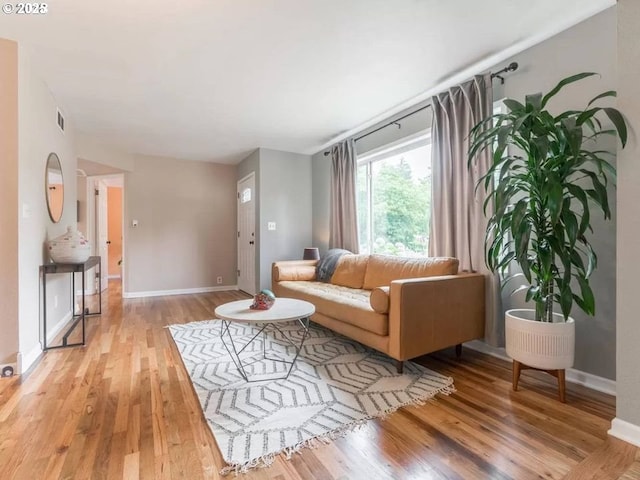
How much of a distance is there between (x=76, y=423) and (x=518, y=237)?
2634 millimetres

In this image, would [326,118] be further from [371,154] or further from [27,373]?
[27,373]

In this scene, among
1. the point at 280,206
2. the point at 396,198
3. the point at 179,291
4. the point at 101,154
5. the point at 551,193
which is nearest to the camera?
the point at 551,193

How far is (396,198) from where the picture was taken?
3.82m

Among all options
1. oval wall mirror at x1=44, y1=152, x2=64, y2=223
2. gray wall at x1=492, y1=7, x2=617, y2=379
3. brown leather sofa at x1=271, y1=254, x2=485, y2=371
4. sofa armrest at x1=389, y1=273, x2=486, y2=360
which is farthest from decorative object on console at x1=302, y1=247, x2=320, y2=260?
gray wall at x1=492, y1=7, x2=617, y2=379

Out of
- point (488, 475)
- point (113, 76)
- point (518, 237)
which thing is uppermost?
point (113, 76)

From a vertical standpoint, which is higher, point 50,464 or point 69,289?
point 69,289

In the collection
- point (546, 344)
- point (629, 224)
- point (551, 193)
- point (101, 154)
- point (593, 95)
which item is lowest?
point (546, 344)

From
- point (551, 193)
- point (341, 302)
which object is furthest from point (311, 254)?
point (551, 193)

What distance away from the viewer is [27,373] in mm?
2299

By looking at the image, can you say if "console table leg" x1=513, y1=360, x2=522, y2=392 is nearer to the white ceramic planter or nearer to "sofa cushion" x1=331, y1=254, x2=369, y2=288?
the white ceramic planter

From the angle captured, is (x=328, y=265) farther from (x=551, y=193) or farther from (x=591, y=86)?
(x=591, y=86)

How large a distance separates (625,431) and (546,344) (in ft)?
1.58

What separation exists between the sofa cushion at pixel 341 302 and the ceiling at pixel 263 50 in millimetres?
1919

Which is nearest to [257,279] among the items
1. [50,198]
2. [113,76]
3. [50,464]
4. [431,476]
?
[50,198]
